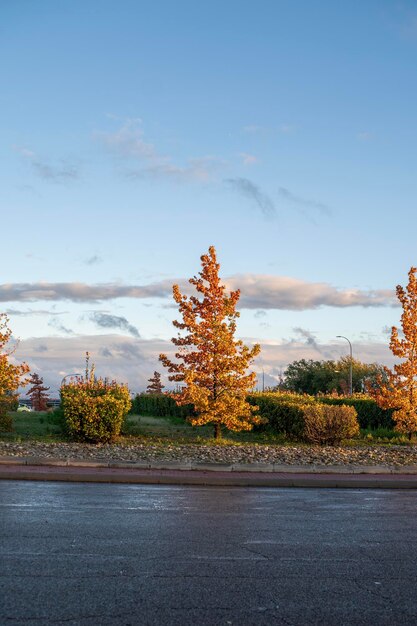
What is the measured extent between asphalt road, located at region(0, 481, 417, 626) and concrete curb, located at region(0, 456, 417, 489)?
2817 mm

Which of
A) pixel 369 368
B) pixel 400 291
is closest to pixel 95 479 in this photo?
pixel 400 291

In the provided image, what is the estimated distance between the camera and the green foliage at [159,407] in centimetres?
4550

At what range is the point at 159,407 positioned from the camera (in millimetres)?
51062

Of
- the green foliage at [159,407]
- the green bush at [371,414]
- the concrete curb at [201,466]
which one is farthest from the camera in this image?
the green foliage at [159,407]

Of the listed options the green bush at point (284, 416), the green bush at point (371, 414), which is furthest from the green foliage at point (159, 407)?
the green bush at point (284, 416)

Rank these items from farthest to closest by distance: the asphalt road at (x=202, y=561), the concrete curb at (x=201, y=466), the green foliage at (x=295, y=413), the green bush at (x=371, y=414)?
the green bush at (x=371, y=414) → the green foliage at (x=295, y=413) → the concrete curb at (x=201, y=466) → the asphalt road at (x=202, y=561)

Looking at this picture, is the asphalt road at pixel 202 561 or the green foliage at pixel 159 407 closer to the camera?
the asphalt road at pixel 202 561

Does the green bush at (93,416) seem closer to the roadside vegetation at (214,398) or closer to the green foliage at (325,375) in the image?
the roadside vegetation at (214,398)

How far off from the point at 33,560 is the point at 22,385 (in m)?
18.3

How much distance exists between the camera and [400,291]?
2905 cm

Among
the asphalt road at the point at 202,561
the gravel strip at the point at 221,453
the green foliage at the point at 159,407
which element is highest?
the green foliage at the point at 159,407

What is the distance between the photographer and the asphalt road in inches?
258

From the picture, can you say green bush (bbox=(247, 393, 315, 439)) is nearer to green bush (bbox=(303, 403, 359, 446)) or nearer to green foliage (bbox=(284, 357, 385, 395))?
green bush (bbox=(303, 403, 359, 446))

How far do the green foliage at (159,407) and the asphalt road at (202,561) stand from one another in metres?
31.2
